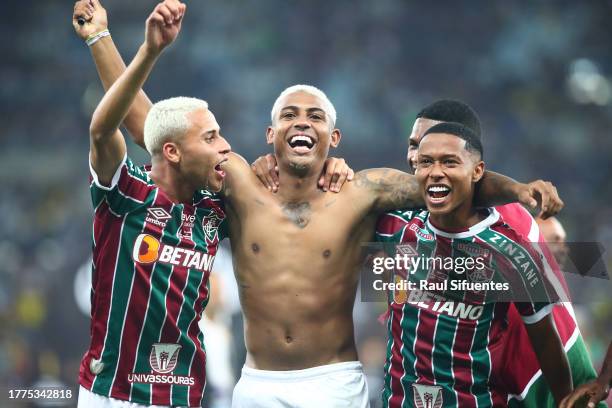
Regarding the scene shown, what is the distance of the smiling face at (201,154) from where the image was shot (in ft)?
12.6

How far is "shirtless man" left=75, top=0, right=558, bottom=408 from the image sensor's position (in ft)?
12.9

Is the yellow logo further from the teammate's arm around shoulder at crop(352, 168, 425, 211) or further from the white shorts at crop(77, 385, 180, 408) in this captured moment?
the teammate's arm around shoulder at crop(352, 168, 425, 211)

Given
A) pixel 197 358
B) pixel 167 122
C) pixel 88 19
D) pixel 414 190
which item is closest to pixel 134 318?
pixel 197 358

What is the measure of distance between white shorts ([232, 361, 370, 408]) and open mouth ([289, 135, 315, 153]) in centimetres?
98

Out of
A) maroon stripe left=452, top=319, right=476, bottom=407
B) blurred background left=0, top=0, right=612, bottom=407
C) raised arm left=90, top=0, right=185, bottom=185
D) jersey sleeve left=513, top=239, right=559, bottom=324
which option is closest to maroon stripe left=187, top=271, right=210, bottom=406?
raised arm left=90, top=0, right=185, bottom=185

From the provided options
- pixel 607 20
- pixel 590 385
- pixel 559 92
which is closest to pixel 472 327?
pixel 590 385

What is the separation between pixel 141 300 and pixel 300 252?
754 millimetres

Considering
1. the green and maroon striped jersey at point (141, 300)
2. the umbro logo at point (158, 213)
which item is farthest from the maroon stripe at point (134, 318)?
the umbro logo at point (158, 213)

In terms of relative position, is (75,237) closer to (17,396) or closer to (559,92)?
(17,396)

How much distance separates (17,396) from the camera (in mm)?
6152

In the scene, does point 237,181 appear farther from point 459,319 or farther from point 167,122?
point 459,319

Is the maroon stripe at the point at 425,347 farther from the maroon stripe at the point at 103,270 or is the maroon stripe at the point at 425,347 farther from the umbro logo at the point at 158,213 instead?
the maroon stripe at the point at 103,270

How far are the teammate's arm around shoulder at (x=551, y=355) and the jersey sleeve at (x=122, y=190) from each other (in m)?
1.75

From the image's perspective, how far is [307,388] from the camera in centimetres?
386
